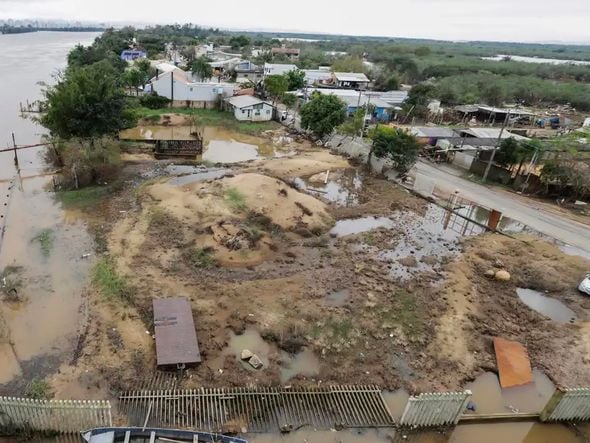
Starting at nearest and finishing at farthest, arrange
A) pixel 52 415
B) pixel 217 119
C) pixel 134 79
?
pixel 52 415
pixel 217 119
pixel 134 79

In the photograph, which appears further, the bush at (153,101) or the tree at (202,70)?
the tree at (202,70)

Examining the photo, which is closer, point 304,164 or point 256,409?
point 256,409

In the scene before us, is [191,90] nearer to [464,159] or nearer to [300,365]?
[464,159]

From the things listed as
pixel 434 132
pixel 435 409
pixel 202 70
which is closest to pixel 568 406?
pixel 435 409

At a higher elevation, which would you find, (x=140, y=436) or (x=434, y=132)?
(x=434, y=132)

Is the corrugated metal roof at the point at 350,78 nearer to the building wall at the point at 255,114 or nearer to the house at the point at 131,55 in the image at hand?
the building wall at the point at 255,114

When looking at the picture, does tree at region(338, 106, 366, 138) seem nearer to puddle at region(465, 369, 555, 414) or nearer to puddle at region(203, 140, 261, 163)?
puddle at region(203, 140, 261, 163)

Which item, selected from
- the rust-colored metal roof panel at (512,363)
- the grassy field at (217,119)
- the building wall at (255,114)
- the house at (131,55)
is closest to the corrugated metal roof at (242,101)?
the building wall at (255,114)

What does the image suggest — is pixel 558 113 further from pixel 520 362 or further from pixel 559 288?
pixel 520 362
